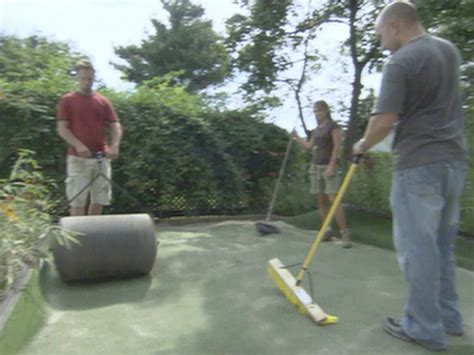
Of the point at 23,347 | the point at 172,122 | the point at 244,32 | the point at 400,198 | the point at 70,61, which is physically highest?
the point at 244,32

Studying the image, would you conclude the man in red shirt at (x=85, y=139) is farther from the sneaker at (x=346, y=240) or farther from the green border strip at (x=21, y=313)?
the sneaker at (x=346, y=240)

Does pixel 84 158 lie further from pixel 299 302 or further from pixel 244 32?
pixel 244 32

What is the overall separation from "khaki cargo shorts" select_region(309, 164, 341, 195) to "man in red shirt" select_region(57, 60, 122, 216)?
207 cm

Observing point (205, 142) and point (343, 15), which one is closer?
point (205, 142)

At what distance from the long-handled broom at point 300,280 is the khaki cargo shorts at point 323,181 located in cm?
157

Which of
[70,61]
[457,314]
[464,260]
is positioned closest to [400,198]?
[457,314]

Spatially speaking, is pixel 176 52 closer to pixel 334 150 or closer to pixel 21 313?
pixel 334 150

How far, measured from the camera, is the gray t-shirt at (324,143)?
4.82 metres

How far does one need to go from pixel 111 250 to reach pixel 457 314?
2.18 meters

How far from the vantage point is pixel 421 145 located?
7.48ft

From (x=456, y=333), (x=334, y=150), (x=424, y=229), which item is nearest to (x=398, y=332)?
(x=456, y=333)

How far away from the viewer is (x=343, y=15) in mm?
7324

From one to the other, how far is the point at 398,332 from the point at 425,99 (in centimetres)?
118

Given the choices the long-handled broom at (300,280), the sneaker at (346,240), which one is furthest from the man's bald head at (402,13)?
the sneaker at (346,240)
